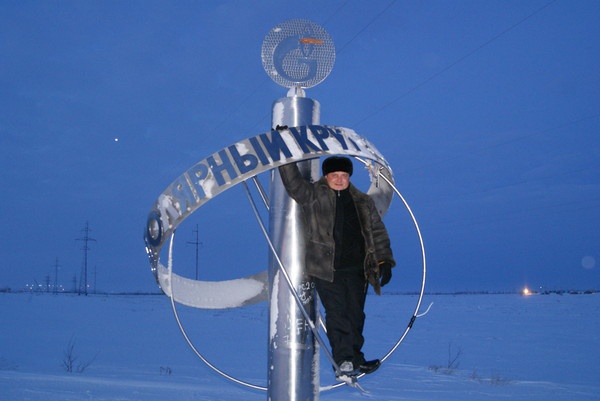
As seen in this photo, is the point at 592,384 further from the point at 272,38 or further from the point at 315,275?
the point at 272,38

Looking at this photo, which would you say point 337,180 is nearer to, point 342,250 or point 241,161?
point 342,250

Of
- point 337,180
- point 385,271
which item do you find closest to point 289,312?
point 385,271

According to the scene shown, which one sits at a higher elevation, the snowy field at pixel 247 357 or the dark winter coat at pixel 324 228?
the dark winter coat at pixel 324 228

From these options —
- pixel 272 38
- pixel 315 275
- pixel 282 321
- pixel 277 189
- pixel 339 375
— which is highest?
pixel 272 38

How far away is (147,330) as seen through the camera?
63.8ft

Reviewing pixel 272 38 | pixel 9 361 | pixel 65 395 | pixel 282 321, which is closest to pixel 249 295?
pixel 282 321

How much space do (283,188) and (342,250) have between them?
0.67 m

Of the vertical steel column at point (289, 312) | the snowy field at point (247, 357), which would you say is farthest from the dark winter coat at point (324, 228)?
the snowy field at point (247, 357)

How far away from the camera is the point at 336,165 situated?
445 centimetres

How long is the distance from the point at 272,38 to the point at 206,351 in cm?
1197

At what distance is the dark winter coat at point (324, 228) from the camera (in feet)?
13.8

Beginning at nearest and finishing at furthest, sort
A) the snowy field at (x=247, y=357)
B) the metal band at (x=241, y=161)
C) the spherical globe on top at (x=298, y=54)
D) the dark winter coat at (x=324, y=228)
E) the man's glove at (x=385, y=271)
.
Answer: the metal band at (x=241, y=161)
the dark winter coat at (x=324, y=228)
the man's glove at (x=385, y=271)
the spherical globe on top at (x=298, y=54)
the snowy field at (x=247, y=357)

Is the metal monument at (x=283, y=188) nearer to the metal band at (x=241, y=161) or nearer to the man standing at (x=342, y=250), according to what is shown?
the metal band at (x=241, y=161)

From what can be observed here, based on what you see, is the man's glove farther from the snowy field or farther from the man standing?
the snowy field
